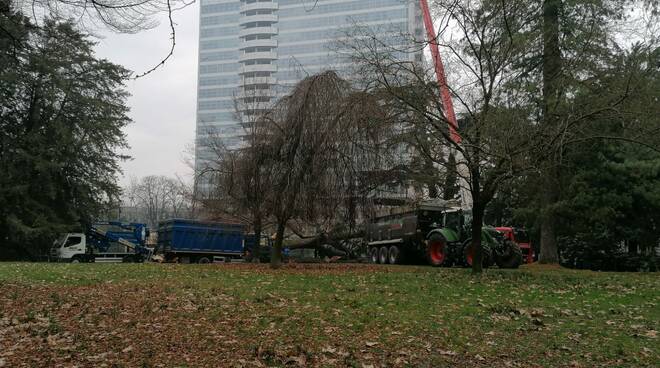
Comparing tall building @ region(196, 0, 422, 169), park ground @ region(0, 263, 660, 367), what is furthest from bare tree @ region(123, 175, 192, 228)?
park ground @ region(0, 263, 660, 367)

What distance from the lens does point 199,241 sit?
34.8 meters

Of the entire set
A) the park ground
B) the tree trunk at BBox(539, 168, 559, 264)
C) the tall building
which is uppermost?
the tall building

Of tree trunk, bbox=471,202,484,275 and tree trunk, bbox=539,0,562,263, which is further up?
tree trunk, bbox=539,0,562,263

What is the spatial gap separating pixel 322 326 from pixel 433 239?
17.7 metres

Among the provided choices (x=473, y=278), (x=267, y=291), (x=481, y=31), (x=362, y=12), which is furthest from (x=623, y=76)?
(x=362, y=12)

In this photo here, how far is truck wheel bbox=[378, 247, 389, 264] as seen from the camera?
29.8 meters

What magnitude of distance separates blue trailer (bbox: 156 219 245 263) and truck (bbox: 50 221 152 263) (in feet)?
7.24

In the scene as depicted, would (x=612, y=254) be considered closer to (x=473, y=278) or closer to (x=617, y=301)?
(x=473, y=278)

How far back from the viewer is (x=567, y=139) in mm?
15914

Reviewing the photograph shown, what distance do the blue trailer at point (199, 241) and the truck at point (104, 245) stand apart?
2.21m

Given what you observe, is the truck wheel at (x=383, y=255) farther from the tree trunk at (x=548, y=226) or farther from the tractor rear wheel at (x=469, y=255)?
the tree trunk at (x=548, y=226)

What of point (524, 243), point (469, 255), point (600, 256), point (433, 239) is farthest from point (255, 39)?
point (469, 255)

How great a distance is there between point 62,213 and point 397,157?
2674 centimetres

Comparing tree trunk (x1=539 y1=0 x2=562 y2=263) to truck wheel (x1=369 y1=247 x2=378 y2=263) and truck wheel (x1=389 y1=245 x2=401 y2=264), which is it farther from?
truck wheel (x1=369 y1=247 x2=378 y2=263)
